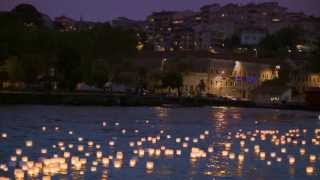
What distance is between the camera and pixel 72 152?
3369 centimetres

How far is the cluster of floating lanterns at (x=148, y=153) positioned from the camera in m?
27.7

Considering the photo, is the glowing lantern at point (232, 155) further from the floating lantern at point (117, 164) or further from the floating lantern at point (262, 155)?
the floating lantern at point (117, 164)

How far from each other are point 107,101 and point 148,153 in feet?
204

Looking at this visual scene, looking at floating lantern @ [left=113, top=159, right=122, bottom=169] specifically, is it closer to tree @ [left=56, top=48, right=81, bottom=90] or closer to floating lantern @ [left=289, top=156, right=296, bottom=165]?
floating lantern @ [left=289, top=156, right=296, bottom=165]

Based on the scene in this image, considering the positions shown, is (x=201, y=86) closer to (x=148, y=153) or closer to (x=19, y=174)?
(x=148, y=153)

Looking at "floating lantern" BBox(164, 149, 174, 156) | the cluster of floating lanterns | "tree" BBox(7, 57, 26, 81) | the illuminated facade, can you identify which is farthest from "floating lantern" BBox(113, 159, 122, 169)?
the illuminated facade

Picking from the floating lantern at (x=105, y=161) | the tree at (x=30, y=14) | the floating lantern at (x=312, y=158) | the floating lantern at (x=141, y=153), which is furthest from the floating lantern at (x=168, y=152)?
the tree at (x=30, y=14)

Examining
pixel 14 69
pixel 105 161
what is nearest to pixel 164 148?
pixel 105 161

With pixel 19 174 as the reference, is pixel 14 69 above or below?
above

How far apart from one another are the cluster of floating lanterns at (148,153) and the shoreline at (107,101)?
41.5 meters

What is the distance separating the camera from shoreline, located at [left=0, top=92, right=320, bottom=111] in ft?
295

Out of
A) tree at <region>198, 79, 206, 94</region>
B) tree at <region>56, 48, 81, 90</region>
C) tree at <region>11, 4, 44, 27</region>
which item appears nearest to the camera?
tree at <region>56, 48, 81, 90</region>

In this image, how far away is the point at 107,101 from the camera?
9600 cm

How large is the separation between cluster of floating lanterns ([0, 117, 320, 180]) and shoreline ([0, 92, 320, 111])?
1635 inches
